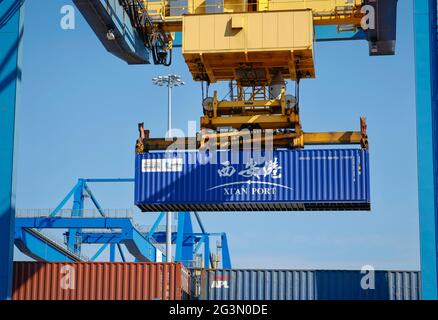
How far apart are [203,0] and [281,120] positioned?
431 centimetres

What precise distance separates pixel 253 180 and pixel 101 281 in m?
5.38

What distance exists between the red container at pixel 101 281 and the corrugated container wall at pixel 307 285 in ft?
6.17

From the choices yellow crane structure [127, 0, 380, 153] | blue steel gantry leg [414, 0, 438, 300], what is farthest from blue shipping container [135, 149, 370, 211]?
blue steel gantry leg [414, 0, 438, 300]

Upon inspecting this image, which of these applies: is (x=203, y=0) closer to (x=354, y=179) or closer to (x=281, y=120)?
(x=281, y=120)

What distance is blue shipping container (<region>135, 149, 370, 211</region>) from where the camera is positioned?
85.7ft

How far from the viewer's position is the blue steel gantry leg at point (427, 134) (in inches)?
805

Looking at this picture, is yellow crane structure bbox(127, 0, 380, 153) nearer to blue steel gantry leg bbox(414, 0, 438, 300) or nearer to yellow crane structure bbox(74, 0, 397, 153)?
yellow crane structure bbox(74, 0, 397, 153)

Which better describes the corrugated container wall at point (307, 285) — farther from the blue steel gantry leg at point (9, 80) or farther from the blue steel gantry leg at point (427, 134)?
the blue steel gantry leg at point (9, 80)

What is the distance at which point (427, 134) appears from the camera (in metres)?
21.2

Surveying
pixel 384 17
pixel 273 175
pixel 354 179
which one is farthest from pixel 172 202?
pixel 384 17

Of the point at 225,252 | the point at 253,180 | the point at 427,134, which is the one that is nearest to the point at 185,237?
the point at 225,252

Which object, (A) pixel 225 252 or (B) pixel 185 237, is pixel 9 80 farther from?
(A) pixel 225 252

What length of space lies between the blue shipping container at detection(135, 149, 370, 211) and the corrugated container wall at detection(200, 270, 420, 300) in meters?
2.07

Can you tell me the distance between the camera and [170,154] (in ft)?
89.1
